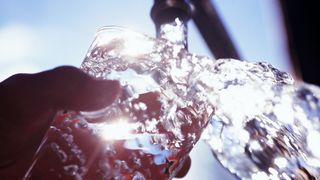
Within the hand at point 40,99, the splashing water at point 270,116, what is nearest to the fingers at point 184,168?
the splashing water at point 270,116

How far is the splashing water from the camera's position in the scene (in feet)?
1.65

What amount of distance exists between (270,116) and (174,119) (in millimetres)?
180

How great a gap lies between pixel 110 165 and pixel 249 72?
253 mm

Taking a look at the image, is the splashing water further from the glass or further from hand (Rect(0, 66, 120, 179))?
hand (Rect(0, 66, 120, 179))

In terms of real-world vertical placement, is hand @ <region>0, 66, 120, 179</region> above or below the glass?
above

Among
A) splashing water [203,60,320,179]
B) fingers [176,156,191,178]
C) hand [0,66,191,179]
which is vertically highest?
hand [0,66,191,179]

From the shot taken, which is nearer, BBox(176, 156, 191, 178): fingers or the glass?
the glass

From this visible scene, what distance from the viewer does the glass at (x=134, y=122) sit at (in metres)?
0.39

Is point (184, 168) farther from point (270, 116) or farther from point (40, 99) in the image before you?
point (40, 99)

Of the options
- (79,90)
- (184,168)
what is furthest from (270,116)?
(79,90)

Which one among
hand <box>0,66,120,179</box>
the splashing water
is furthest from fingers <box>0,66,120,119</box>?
the splashing water

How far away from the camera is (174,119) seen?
42 cm

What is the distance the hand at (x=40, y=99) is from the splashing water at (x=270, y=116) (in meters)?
0.20

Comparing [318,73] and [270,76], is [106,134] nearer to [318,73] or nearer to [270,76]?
[270,76]
